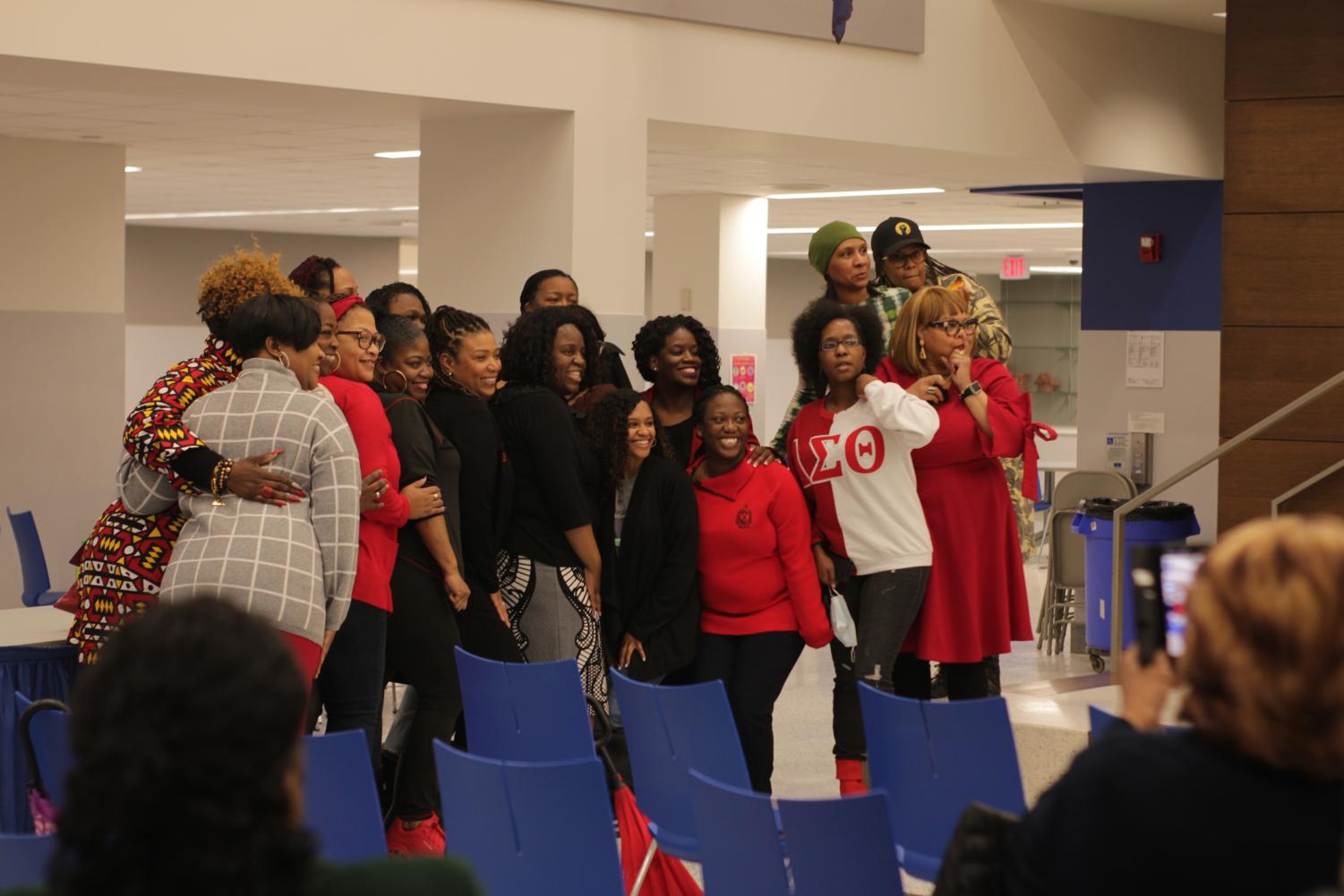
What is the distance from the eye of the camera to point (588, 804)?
8.52 ft

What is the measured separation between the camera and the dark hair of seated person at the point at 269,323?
364 centimetres

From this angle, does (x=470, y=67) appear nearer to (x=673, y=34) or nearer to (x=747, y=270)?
(x=673, y=34)

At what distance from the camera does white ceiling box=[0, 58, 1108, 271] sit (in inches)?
246

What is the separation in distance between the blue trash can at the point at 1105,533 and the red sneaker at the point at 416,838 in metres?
4.55

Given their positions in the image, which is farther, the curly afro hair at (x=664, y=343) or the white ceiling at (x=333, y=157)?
the white ceiling at (x=333, y=157)

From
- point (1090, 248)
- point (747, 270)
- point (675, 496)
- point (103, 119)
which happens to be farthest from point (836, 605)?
point (747, 270)

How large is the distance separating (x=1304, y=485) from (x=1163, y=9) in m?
3.09

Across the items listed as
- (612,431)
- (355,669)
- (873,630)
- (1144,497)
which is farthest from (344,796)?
(1144,497)

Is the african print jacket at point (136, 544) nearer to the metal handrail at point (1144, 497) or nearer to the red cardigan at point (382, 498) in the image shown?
the red cardigan at point (382, 498)

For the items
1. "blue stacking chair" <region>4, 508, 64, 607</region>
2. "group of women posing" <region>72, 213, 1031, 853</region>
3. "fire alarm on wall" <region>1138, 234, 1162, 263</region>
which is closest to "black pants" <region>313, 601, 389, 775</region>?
"group of women posing" <region>72, 213, 1031, 853</region>

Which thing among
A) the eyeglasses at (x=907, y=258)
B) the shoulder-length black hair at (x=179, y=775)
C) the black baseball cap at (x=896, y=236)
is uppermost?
the black baseball cap at (x=896, y=236)

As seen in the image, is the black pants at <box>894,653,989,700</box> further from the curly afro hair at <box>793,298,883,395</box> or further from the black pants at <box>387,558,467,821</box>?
the black pants at <box>387,558,467,821</box>

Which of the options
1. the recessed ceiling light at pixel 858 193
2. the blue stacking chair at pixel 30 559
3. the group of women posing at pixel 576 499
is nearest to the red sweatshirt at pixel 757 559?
the group of women posing at pixel 576 499

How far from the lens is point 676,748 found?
335cm
